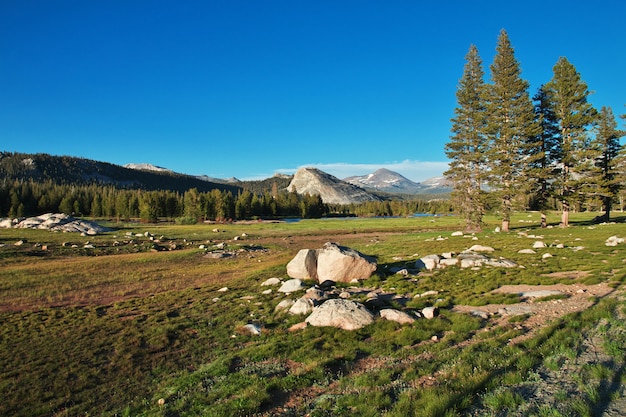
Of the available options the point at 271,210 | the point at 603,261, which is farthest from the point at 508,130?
the point at 271,210

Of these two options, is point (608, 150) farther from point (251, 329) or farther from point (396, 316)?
point (251, 329)

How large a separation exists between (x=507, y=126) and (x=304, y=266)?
35.9 m

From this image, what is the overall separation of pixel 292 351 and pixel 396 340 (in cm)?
373

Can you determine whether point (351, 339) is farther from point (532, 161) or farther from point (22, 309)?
point (532, 161)

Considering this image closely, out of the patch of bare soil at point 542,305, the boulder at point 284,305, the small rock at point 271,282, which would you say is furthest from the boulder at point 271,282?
the patch of bare soil at point 542,305

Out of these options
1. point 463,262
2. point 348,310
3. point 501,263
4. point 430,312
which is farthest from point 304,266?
point 501,263

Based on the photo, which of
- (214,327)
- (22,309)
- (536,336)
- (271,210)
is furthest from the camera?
(271,210)

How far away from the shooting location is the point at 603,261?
2020 centimetres

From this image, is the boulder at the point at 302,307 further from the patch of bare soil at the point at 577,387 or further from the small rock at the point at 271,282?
the patch of bare soil at the point at 577,387

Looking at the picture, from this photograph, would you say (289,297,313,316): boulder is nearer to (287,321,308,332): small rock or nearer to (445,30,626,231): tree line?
(287,321,308,332): small rock

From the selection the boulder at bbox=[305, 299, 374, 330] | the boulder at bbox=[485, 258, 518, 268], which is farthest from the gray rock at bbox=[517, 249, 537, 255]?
the boulder at bbox=[305, 299, 374, 330]

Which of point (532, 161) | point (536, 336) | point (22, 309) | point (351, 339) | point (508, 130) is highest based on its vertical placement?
point (508, 130)

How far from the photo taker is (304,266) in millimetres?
23094

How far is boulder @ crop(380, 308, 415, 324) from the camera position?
42.3 ft
